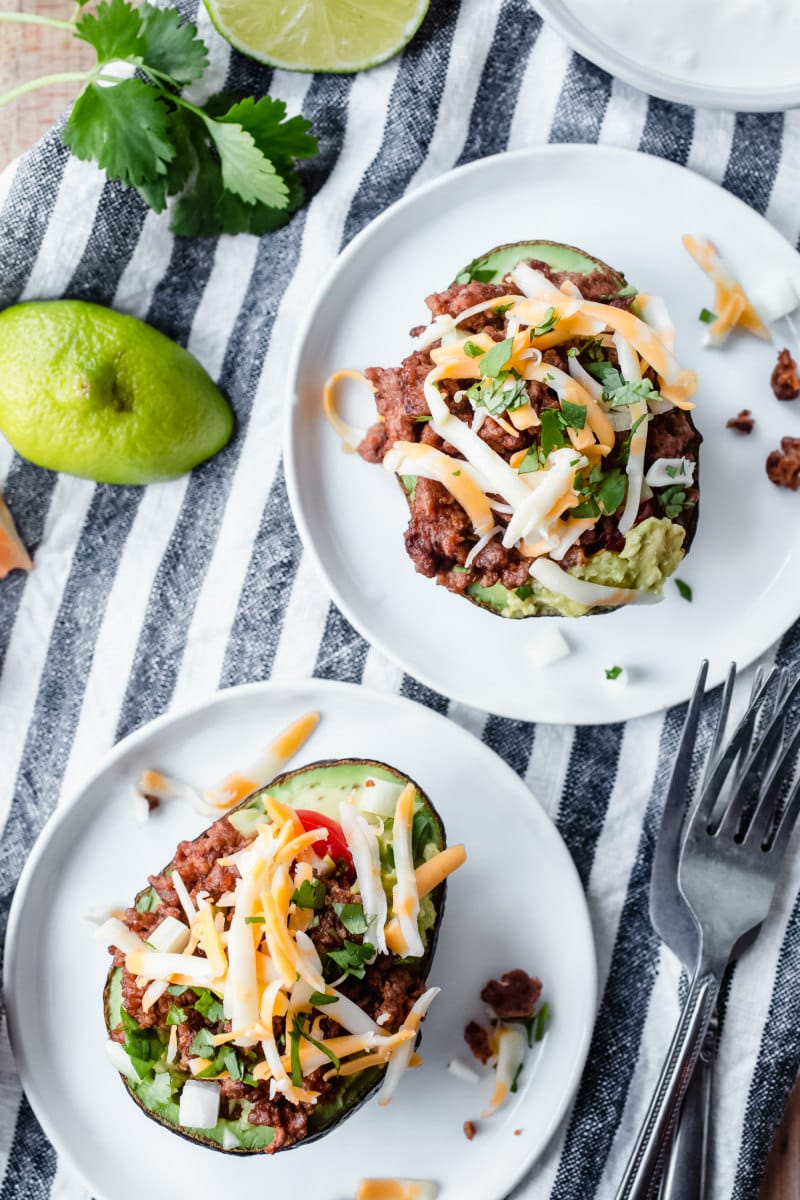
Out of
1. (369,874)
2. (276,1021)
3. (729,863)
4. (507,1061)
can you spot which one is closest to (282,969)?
(276,1021)

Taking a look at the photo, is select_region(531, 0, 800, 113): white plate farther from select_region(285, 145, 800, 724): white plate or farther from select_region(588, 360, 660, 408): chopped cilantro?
select_region(588, 360, 660, 408): chopped cilantro

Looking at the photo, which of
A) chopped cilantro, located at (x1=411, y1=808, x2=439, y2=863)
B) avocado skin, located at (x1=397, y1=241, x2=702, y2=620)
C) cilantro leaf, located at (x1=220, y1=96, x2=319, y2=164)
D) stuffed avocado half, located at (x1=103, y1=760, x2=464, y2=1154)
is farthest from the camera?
cilantro leaf, located at (x1=220, y1=96, x2=319, y2=164)

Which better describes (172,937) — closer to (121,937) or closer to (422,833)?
(121,937)

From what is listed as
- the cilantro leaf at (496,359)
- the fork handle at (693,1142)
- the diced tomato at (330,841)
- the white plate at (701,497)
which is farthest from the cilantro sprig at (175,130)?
the fork handle at (693,1142)

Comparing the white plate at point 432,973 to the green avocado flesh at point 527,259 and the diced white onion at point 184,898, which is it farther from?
the green avocado flesh at point 527,259

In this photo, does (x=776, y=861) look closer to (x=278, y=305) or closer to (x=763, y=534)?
(x=763, y=534)

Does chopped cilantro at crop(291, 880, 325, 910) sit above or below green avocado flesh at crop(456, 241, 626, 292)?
below

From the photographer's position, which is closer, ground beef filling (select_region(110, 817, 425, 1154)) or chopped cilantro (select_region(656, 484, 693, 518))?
ground beef filling (select_region(110, 817, 425, 1154))

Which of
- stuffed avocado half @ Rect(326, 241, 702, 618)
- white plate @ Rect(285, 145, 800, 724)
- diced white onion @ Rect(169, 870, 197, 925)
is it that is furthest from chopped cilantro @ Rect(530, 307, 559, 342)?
diced white onion @ Rect(169, 870, 197, 925)
